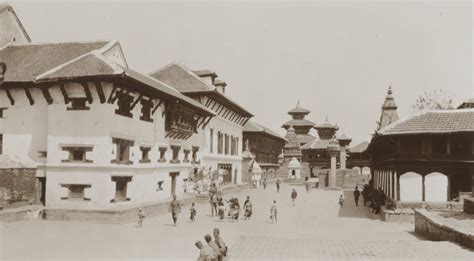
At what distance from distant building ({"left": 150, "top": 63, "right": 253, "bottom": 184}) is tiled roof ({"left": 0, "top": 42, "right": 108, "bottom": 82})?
46.4 ft

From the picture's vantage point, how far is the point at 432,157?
997 inches

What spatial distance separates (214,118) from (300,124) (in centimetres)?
6120

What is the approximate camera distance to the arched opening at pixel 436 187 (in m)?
25.6

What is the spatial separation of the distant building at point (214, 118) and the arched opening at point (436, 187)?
1960 centimetres

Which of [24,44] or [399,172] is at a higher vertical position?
[24,44]

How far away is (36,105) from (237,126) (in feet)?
104

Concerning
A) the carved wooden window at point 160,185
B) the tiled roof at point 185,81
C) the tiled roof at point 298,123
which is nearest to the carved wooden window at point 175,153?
the carved wooden window at point 160,185

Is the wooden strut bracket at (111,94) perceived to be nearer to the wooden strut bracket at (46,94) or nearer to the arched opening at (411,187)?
the wooden strut bracket at (46,94)

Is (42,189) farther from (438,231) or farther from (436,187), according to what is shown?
(436,187)

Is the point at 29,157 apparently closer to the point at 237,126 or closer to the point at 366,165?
the point at 237,126

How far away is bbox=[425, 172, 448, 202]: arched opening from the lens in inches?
1009

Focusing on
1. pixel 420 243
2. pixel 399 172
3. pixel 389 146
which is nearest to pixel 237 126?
pixel 389 146

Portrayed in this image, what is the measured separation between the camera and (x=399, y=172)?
26.0 m

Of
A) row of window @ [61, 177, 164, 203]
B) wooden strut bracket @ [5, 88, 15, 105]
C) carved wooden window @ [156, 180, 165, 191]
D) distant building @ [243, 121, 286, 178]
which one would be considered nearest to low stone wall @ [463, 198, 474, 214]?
row of window @ [61, 177, 164, 203]
